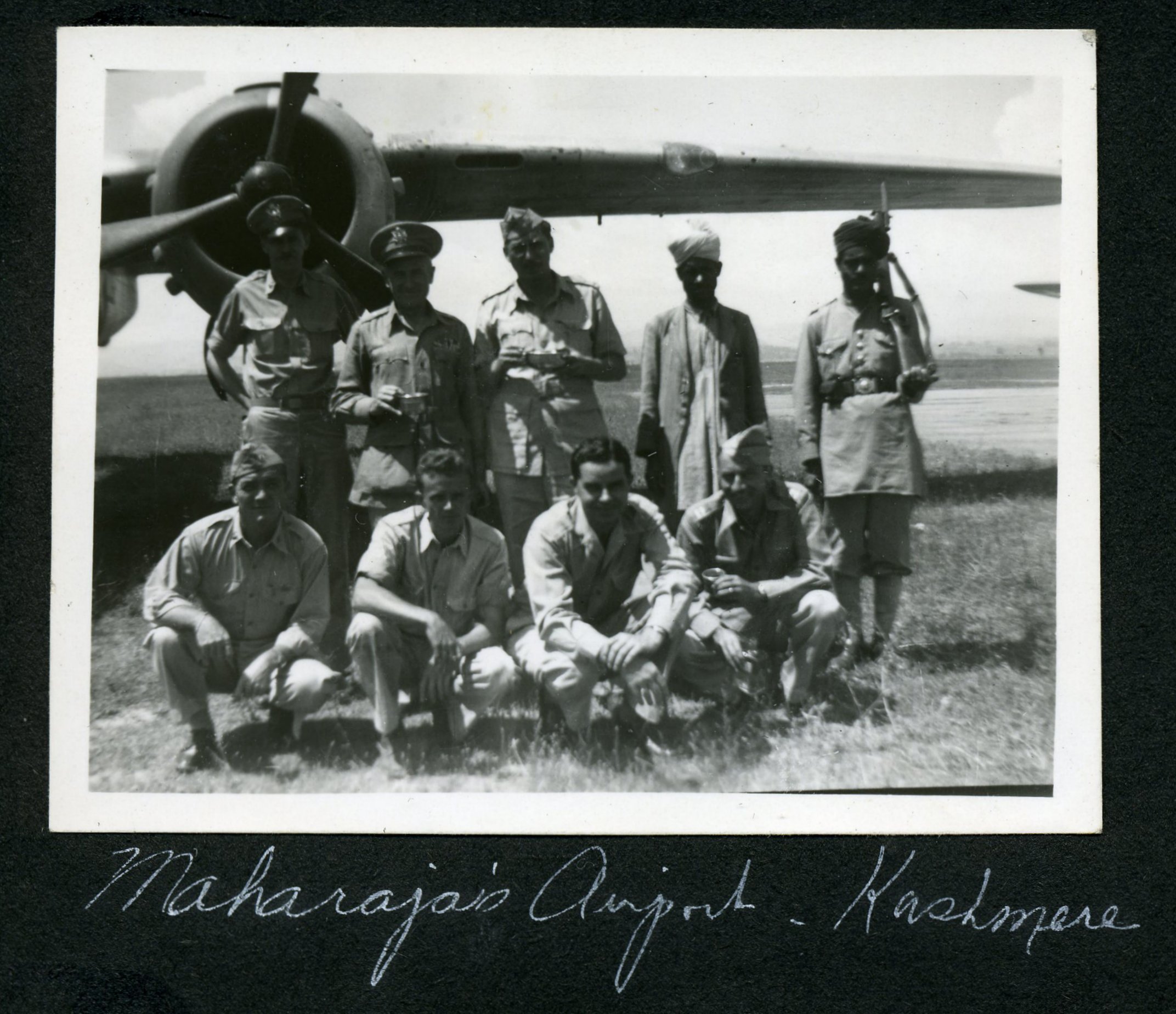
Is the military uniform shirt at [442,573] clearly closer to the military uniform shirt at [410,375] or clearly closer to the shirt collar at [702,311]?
the military uniform shirt at [410,375]

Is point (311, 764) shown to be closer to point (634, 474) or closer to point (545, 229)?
point (634, 474)

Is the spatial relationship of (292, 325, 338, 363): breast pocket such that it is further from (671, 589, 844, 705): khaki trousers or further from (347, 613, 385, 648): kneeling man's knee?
(671, 589, 844, 705): khaki trousers

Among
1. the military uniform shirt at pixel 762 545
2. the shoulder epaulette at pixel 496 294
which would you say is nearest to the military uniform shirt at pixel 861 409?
the military uniform shirt at pixel 762 545

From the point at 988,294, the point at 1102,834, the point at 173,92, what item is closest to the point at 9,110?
the point at 173,92

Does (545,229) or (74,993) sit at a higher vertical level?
(545,229)
